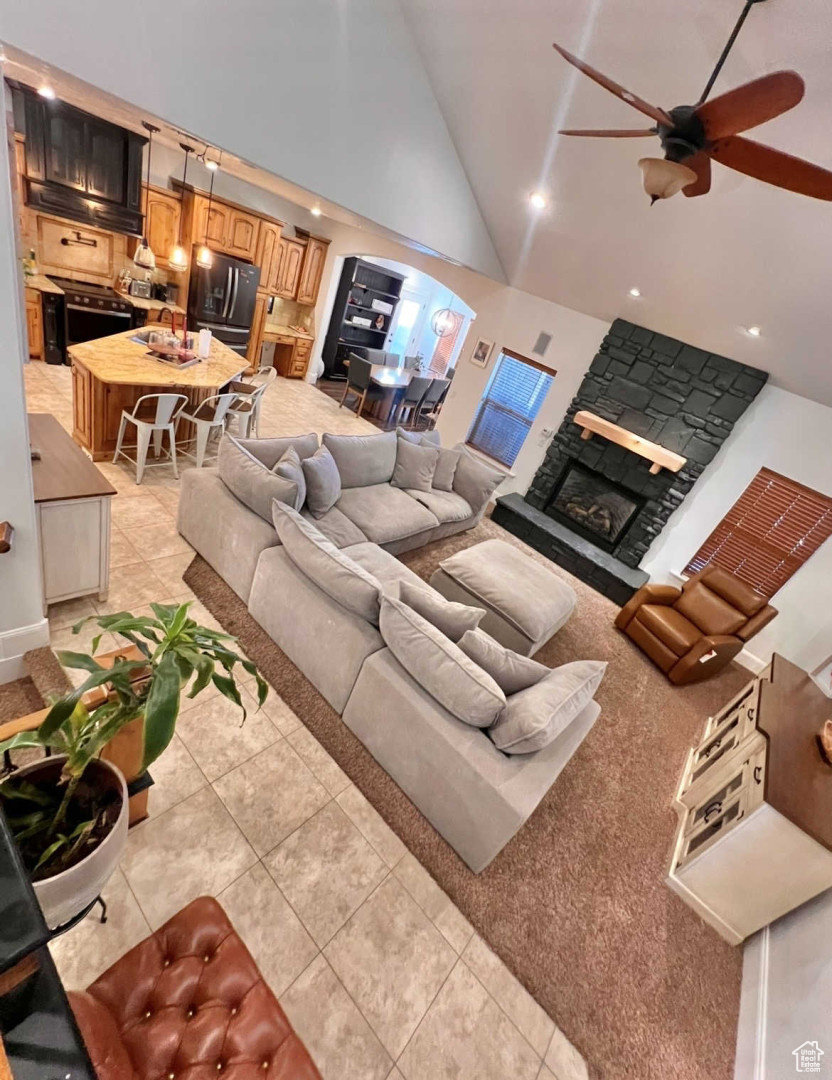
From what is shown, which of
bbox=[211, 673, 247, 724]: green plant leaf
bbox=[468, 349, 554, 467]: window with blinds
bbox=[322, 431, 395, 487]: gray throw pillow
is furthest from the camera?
bbox=[468, 349, 554, 467]: window with blinds

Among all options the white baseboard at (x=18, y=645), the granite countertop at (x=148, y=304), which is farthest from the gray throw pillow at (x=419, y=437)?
the granite countertop at (x=148, y=304)

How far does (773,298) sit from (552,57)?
6.99ft

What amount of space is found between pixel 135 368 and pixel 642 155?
3.73 meters

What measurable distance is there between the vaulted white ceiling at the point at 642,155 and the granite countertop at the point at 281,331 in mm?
4176

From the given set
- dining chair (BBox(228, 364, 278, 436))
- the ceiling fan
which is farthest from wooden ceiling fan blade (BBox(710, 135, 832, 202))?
dining chair (BBox(228, 364, 278, 436))

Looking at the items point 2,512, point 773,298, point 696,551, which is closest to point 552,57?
point 773,298

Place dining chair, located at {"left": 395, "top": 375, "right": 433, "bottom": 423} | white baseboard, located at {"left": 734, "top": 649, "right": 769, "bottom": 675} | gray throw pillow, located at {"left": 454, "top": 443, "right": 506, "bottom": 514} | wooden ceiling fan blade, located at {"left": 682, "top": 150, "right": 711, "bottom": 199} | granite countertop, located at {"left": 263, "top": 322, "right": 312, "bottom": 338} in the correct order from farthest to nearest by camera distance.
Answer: dining chair, located at {"left": 395, "top": 375, "right": 433, "bottom": 423}
granite countertop, located at {"left": 263, "top": 322, "right": 312, "bottom": 338}
gray throw pillow, located at {"left": 454, "top": 443, "right": 506, "bottom": 514}
white baseboard, located at {"left": 734, "top": 649, "right": 769, "bottom": 675}
wooden ceiling fan blade, located at {"left": 682, "top": 150, "right": 711, "bottom": 199}

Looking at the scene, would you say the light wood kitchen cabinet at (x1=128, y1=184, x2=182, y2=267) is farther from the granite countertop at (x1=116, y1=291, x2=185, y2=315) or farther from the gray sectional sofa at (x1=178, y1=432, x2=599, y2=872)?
the gray sectional sofa at (x1=178, y1=432, x2=599, y2=872)

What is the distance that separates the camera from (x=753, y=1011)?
1.82 meters

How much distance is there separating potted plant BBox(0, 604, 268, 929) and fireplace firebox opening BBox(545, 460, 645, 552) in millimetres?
4628

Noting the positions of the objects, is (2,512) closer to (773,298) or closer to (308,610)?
(308,610)

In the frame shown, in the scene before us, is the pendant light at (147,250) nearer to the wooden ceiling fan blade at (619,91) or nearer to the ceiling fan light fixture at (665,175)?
the wooden ceiling fan blade at (619,91)

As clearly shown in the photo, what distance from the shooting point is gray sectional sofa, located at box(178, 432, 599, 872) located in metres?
1.85

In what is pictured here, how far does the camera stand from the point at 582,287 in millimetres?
4352
